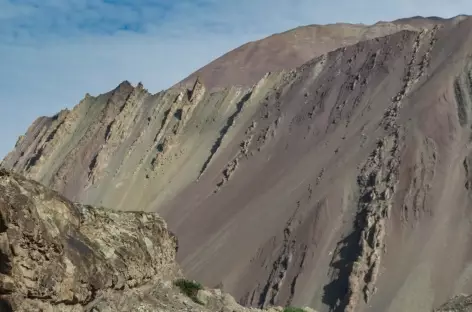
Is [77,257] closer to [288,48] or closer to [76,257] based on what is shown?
[76,257]

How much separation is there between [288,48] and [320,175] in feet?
225

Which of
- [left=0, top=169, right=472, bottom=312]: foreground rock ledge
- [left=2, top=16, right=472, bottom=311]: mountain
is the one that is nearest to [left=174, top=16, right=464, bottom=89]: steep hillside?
[left=2, top=16, right=472, bottom=311]: mountain

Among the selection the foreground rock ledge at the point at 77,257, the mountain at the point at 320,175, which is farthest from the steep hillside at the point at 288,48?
the foreground rock ledge at the point at 77,257

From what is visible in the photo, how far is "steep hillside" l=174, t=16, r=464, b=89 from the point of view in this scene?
10369 centimetres

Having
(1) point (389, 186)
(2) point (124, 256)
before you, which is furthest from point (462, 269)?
(2) point (124, 256)

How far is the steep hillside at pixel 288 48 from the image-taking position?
340ft

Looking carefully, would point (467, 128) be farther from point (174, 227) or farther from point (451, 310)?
point (451, 310)

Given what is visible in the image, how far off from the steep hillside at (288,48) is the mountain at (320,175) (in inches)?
1634

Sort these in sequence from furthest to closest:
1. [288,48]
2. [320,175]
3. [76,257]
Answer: [288,48], [320,175], [76,257]

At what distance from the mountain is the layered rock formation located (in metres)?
23.9

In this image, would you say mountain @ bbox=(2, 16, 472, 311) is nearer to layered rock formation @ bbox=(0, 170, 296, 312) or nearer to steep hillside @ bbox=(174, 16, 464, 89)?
layered rock formation @ bbox=(0, 170, 296, 312)

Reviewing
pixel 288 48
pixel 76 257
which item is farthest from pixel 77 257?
pixel 288 48

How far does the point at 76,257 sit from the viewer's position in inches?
321

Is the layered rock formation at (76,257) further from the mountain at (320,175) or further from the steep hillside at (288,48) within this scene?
the steep hillside at (288,48)
